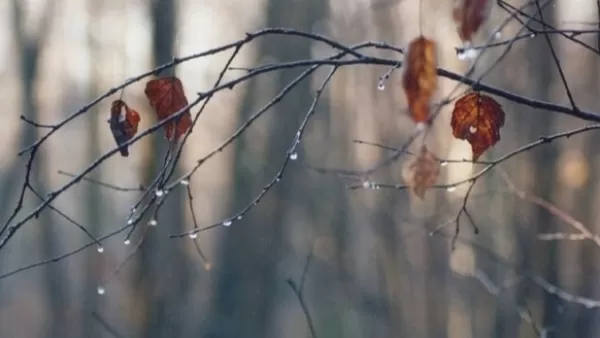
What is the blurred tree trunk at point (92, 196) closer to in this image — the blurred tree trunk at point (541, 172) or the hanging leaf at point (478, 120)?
the blurred tree trunk at point (541, 172)

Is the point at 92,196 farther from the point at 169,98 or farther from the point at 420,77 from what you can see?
the point at 420,77

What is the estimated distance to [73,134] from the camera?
464 cm

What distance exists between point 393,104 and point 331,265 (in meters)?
1.16

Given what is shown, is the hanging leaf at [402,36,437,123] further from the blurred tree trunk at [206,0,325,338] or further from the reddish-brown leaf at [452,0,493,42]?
the blurred tree trunk at [206,0,325,338]

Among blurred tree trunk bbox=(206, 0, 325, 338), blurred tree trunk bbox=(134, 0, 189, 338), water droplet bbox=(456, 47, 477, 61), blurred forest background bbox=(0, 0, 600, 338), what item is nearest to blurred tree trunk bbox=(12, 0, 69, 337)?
blurred forest background bbox=(0, 0, 600, 338)

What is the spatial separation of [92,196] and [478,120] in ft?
13.4

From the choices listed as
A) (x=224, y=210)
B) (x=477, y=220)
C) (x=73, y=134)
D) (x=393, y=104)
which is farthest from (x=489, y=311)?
(x=73, y=134)

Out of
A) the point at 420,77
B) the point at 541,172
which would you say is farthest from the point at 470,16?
the point at 541,172

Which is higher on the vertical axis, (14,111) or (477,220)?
(14,111)

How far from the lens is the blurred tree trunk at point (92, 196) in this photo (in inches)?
165

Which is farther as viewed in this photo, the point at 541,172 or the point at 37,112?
the point at 37,112

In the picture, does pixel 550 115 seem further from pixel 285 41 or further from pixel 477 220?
pixel 285 41

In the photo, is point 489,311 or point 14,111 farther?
point 489,311

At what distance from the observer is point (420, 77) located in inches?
23.1
